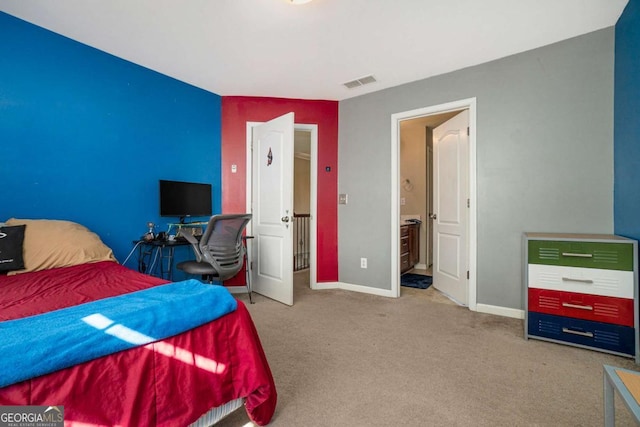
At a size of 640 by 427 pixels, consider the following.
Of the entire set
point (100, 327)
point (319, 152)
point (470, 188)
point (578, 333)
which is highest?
point (319, 152)

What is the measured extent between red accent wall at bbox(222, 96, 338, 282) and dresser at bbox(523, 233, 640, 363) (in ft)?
7.45

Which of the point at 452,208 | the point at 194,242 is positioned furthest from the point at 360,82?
the point at 194,242

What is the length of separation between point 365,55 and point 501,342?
2.77 m

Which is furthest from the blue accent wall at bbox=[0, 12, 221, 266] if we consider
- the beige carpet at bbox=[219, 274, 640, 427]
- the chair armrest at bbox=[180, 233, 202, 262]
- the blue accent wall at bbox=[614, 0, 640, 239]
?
the blue accent wall at bbox=[614, 0, 640, 239]

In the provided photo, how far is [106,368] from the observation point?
3.12 feet

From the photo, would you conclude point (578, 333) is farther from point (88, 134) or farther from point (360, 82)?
point (88, 134)

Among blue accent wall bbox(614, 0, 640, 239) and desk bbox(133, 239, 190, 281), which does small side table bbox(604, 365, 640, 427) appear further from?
desk bbox(133, 239, 190, 281)

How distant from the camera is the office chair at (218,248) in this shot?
274 cm

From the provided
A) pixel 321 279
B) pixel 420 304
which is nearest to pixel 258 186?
pixel 321 279

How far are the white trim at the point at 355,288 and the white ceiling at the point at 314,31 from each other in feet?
8.35

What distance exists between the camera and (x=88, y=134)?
2705 millimetres

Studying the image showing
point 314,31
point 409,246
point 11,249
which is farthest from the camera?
point 409,246

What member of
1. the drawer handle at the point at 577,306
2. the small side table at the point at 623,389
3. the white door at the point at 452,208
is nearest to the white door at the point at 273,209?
the white door at the point at 452,208

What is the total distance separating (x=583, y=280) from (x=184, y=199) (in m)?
3.72
